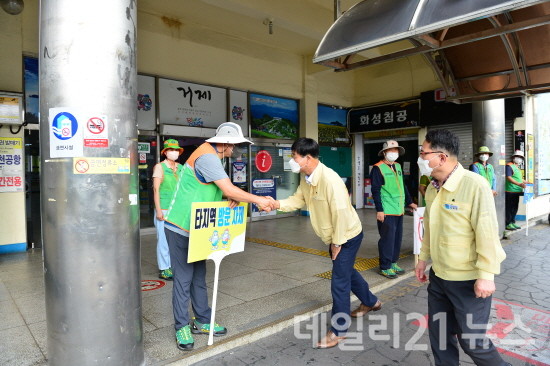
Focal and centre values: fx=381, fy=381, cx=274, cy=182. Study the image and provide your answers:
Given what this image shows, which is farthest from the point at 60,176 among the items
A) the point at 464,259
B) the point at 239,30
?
the point at 239,30

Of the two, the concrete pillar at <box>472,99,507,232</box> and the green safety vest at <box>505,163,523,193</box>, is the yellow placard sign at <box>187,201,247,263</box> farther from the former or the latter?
the green safety vest at <box>505,163,523,193</box>

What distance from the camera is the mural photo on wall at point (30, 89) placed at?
7.29 m

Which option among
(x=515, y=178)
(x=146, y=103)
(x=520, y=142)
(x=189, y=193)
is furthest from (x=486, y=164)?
(x=146, y=103)

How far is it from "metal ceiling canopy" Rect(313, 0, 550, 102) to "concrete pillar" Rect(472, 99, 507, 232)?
124 inches

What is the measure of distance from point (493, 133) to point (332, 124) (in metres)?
5.82

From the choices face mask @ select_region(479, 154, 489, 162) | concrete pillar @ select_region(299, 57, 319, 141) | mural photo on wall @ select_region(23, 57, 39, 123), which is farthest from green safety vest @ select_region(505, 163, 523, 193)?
mural photo on wall @ select_region(23, 57, 39, 123)

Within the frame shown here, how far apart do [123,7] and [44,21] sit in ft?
1.77

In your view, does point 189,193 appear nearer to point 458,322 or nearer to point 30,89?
point 458,322

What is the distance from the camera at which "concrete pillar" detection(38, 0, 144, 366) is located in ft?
8.54

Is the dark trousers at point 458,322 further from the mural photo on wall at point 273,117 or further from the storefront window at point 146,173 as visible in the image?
the mural photo on wall at point 273,117

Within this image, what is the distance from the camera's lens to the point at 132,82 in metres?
2.87

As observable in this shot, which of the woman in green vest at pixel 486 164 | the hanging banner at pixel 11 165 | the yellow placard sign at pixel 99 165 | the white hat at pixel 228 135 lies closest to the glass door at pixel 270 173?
the woman in green vest at pixel 486 164

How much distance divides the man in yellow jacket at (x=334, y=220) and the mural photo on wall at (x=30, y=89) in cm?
618

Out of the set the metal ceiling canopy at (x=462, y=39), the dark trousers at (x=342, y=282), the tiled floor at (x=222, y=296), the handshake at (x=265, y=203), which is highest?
the metal ceiling canopy at (x=462, y=39)
